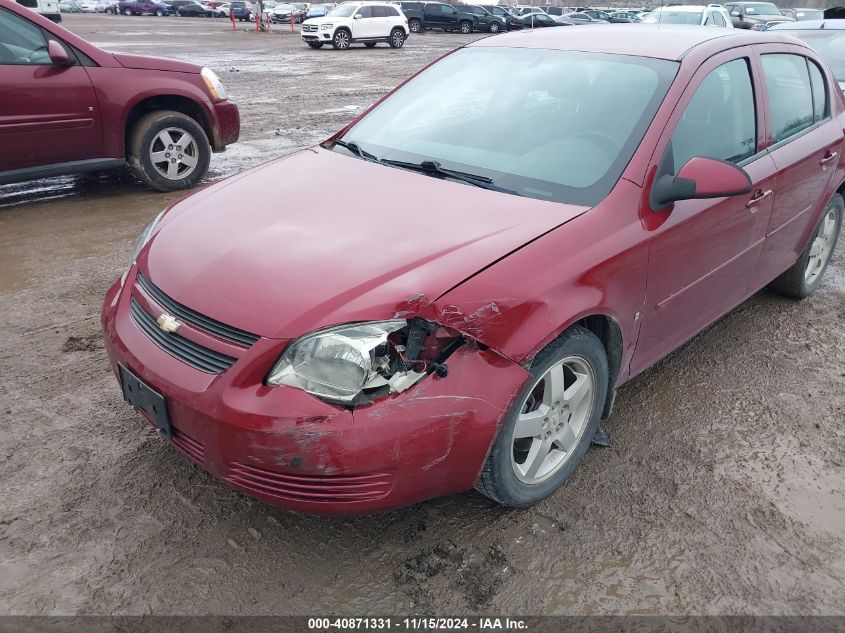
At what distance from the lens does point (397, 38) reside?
26.8 meters

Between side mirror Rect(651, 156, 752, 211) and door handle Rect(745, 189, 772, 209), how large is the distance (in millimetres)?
609

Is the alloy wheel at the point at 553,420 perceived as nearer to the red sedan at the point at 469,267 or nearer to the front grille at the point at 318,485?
the red sedan at the point at 469,267

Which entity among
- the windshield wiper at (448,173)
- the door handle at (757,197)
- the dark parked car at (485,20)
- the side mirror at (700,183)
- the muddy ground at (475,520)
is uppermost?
the side mirror at (700,183)

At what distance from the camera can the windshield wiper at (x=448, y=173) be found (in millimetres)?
2811

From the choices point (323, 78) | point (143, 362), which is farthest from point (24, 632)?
point (323, 78)

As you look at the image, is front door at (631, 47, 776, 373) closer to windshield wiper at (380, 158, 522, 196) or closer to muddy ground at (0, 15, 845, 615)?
muddy ground at (0, 15, 845, 615)

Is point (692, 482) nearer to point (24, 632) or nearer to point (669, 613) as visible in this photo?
point (669, 613)

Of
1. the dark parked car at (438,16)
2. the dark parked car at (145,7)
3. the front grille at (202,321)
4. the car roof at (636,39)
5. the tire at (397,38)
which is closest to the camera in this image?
the front grille at (202,321)

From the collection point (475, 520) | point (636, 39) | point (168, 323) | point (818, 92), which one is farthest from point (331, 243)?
point (818, 92)

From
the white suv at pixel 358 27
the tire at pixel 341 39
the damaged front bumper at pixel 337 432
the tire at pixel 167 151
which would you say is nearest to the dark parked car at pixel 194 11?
the white suv at pixel 358 27

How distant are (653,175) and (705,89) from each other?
664 millimetres

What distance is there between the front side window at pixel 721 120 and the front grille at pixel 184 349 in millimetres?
1948

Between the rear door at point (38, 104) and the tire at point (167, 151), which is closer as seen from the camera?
the rear door at point (38, 104)

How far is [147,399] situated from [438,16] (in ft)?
122
